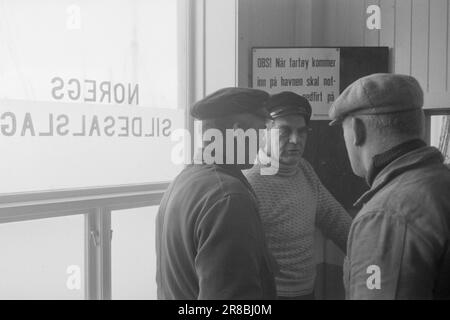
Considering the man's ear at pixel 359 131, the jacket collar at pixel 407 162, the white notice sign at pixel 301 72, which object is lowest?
the jacket collar at pixel 407 162

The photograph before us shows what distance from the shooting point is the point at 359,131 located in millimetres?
1014

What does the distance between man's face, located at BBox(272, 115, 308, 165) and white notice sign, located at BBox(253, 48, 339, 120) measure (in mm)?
449

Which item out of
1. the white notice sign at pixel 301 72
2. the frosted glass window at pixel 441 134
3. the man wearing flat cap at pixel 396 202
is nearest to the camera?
the man wearing flat cap at pixel 396 202

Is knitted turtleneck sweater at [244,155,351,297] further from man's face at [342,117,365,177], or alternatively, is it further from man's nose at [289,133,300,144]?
man's face at [342,117,365,177]

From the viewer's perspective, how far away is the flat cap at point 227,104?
1058 millimetres

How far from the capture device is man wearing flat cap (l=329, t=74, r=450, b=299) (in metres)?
0.84

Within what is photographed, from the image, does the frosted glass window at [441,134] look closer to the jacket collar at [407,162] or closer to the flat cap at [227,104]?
the jacket collar at [407,162]

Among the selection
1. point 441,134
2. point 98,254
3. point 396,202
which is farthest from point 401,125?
point 98,254

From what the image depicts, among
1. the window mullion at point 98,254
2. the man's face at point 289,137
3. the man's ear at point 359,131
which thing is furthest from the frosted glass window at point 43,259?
the man's ear at point 359,131

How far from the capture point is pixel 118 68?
1814 mm

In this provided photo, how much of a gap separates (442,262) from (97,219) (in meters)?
1.24

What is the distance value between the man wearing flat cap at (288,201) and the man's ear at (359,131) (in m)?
0.52
